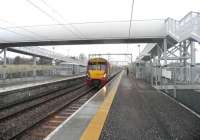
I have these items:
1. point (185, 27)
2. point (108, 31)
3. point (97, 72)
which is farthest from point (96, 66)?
point (185, 27)

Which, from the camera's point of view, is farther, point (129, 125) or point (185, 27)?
point (185, 27)

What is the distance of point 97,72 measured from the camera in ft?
82.7

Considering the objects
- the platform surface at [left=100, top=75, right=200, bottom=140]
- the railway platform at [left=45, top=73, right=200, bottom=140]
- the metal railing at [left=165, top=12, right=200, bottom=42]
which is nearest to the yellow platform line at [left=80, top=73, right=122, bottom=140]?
the railway platform at [left=45, top=73, right=200, bottom=140]

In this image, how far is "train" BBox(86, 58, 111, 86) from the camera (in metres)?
24.9

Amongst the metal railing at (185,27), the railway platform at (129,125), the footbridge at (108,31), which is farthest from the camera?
the footbridge at (108,31)

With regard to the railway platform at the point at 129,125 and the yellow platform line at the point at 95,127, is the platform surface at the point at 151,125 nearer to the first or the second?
the railway platform at the point at 129,125

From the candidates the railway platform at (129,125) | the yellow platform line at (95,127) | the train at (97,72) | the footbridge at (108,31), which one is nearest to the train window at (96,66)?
Result: the train at (97,72)

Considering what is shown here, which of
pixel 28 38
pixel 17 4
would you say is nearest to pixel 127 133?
pixel 17 4

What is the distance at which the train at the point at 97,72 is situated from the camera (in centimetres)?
2491

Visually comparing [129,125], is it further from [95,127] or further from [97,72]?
[97,72]

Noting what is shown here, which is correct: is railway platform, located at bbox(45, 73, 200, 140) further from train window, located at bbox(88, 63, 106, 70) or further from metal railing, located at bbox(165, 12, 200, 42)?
train window, located at bbox(88, 63, 106, 70)

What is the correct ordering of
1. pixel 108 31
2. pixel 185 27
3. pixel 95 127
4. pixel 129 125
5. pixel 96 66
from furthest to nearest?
1. pixel 96 66
2. pixel 108 31
3. pixel 185 27
4. pixel 129 125
5. pixel 95 127

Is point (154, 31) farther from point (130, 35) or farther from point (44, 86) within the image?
point (44, 86)

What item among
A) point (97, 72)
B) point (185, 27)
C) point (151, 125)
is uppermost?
point (185, 27)
